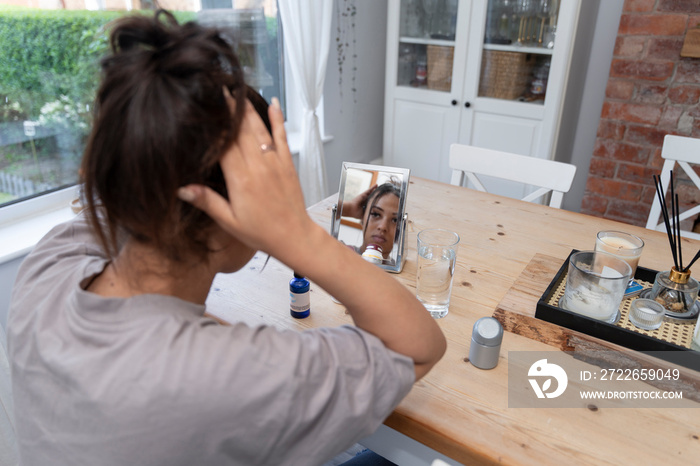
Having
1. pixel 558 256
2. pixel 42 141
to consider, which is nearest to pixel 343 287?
pixel 558 256

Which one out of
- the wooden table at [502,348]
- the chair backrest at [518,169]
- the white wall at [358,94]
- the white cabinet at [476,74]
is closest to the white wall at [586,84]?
the white cabinet at [476,74]

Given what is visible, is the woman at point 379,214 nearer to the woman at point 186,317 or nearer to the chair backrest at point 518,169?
the woman at point 186,317

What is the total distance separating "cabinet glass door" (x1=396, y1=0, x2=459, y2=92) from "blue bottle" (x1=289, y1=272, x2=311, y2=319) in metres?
2.09

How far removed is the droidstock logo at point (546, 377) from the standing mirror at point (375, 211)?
401 millimetres

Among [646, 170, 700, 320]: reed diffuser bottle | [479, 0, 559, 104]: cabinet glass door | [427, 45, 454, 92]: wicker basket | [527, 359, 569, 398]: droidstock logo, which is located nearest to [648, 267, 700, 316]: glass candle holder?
[646, 170, 700, 320]: reed diffuser bottle

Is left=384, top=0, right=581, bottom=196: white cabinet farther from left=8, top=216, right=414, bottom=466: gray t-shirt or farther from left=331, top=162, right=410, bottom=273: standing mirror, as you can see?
left=8, top=216, right=414, bottom=466: gray t-shirt

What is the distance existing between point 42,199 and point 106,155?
1661 mm

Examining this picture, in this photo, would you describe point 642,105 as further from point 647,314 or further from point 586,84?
point 647,314

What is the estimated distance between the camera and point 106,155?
52cm

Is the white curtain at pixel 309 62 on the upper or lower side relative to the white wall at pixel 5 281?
upper

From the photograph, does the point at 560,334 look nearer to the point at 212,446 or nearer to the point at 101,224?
the point at 212,446

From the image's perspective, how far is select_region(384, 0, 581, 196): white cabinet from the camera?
2.45 metres

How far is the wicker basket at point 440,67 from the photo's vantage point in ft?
8.95

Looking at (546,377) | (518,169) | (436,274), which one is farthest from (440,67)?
(546,377)
